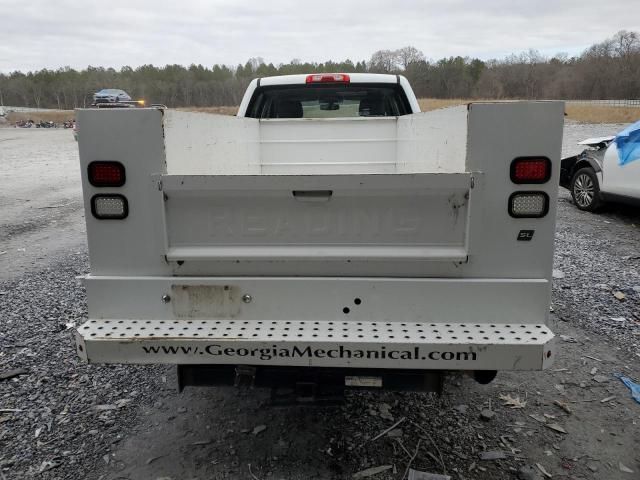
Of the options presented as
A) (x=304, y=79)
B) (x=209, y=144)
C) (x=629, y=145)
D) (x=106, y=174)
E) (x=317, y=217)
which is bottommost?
(x=317, y=217)

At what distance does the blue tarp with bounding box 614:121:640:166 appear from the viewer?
26.5 feet

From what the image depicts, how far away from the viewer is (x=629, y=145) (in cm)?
822

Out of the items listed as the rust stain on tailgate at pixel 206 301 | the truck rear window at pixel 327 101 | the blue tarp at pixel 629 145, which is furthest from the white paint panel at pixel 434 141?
the blue tarp at pixel 629 145

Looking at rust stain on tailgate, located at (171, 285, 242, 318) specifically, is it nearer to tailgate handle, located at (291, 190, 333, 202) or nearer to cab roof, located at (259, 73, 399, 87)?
tailgate handle, located at (291, 190, 333, 202)

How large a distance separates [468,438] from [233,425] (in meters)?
1.45

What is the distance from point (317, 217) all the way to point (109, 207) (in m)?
1.05

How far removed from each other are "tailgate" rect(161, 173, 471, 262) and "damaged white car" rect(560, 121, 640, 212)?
6944 millimetres

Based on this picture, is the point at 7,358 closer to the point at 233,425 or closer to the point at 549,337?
the point at 233,425

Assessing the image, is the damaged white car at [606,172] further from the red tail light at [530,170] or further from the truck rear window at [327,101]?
the red tail light at [530,170]

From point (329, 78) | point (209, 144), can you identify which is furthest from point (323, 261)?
point (329, 78)

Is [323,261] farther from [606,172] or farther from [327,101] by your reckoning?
[606,172]

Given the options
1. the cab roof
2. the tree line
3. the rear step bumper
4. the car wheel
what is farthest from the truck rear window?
the tree line

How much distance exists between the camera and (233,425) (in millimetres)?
3277

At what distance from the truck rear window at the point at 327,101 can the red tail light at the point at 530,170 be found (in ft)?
10.6
